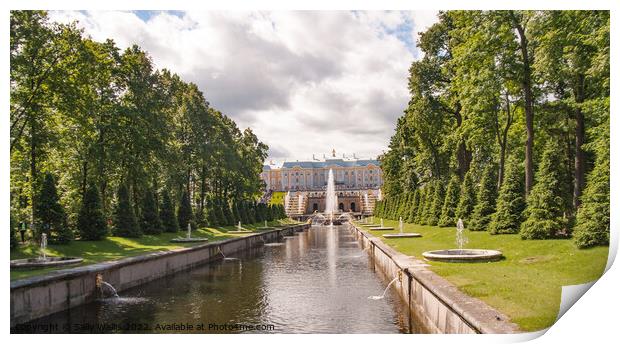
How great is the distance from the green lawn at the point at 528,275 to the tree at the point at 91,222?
1475 centimetres

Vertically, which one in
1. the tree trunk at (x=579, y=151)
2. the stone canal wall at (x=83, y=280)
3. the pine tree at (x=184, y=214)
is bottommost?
the stone canal wall at (x=83, y=280)

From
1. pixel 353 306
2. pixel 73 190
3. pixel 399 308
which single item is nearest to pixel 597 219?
pixel 399 308

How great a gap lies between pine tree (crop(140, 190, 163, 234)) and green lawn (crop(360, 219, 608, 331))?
17303 mm

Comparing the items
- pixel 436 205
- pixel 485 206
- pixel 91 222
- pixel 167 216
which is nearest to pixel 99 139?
pixel 167 216

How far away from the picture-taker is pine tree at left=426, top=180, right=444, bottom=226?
1251 inches

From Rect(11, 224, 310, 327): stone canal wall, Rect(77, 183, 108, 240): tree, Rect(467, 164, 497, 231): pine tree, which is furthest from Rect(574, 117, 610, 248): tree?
Rect(77, 183, 108, 240): tree

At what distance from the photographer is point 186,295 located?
1557cm

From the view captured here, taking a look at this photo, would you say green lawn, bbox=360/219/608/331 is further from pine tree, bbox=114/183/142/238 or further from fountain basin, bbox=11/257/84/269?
pine tree, bbox=114/183/142/238

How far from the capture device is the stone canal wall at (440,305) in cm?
799

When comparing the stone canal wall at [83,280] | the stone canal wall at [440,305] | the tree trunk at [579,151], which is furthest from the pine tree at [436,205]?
the stone canal wall at [440,305]

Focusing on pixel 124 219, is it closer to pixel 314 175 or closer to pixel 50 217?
pixel 50 217

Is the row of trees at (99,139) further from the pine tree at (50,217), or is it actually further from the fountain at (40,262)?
the fountain at (40,262)

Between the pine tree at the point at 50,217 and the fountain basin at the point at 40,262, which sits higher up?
the pine tree at the point at 50,217

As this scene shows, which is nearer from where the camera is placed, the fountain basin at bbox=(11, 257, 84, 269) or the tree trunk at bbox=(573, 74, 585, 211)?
the fountain basin at bbox=(11, 257, 84, 269)
